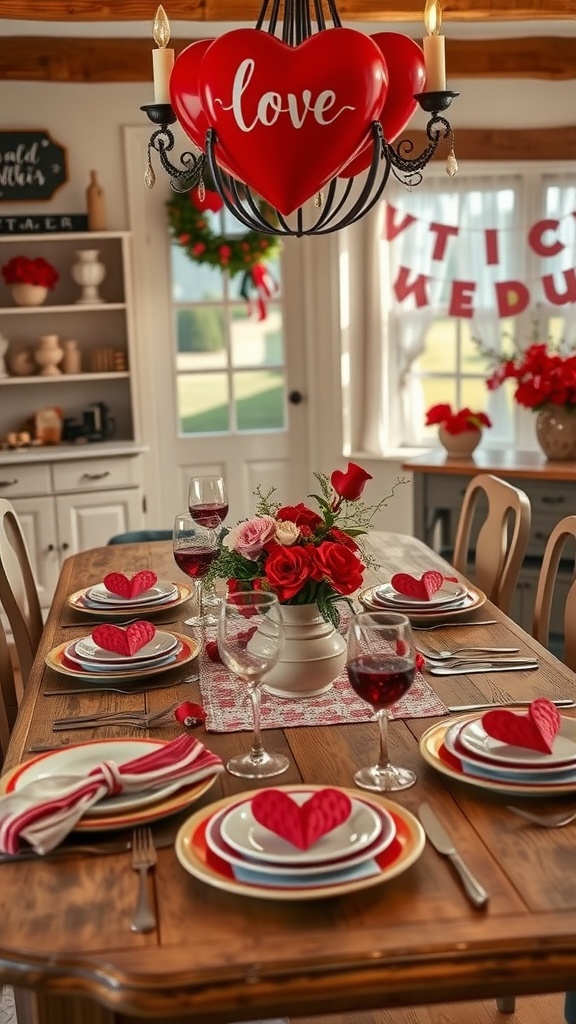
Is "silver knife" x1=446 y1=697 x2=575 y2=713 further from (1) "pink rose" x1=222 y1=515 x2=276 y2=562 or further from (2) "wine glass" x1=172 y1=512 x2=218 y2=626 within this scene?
(2) "wine glass" x1=172 y1=512 x2=218 y2=626

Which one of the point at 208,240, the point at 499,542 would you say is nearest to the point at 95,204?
the point at 208,240

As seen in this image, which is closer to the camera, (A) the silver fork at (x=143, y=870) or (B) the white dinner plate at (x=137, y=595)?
(A) the silver fork at (x=143, y=870)

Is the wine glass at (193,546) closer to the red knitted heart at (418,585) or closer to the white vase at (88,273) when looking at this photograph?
the red knitted heart at (418,585)

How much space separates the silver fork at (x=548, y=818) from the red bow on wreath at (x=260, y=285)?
156 inches

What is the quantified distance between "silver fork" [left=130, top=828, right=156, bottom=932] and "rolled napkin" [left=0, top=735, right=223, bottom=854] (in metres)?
0.07

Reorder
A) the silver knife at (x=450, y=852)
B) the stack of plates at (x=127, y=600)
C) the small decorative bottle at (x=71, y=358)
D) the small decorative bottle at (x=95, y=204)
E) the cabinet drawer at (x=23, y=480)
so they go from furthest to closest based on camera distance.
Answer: the small decorative bottle at (x=71, y=358), the small decorative bottle at (x=95, y=204), the cabinet drawer at (x=23, y=480), the stack of plates at (x=127, y=600), the silver knife at (x=450, y=852)

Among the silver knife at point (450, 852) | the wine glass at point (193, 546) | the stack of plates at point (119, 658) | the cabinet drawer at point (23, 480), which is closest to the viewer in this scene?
the silver knife at point (450, 852)

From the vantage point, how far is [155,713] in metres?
1.81

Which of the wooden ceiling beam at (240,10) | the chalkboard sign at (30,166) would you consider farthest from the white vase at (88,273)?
the wooden ceiling beam at (240,10)

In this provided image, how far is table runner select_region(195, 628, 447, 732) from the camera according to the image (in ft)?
5.82

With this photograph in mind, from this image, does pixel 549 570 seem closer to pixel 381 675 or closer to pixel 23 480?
pixel 381 675

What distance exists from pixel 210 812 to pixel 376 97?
113 cm

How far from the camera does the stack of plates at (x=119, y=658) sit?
198cm

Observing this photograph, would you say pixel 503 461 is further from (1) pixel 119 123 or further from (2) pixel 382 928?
(2) pixel 382 928
